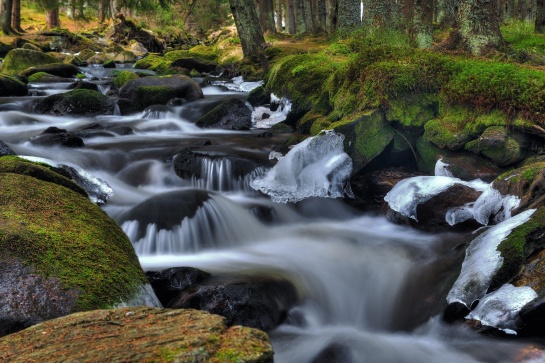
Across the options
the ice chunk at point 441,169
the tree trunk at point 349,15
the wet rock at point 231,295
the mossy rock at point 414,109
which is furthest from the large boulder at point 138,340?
the tree trunk at point 349,15

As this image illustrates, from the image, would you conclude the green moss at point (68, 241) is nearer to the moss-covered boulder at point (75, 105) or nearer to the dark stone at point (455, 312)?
the dark stone at point (455, 312)

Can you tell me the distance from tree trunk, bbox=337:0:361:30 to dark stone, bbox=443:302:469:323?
40.8 feet

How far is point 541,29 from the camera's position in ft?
37.8

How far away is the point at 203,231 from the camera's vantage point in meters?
6.25

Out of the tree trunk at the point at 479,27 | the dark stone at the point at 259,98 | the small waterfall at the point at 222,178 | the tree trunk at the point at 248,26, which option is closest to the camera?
the small waterfall at the point at 222,178

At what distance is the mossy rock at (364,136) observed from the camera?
7434 millimetres

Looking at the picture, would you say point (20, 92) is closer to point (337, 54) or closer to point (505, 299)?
point (337, 54)

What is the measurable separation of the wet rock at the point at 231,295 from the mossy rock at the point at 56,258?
0.63 meters

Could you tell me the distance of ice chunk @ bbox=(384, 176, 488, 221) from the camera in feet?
20.7

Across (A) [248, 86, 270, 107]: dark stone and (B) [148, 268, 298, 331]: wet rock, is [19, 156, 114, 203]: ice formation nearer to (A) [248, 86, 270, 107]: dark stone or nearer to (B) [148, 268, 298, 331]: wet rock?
(B) [148, 268, 298, 331]: wet rock

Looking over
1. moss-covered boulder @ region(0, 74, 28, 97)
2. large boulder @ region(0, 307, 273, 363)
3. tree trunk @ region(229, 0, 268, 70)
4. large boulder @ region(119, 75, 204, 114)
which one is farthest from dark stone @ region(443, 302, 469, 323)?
moss-covered boulder @ region(0, 74, 28, 97)

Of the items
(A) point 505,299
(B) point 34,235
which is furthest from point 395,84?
(B) point 34,235

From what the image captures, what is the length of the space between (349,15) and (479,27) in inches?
287

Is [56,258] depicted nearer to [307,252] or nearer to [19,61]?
[307,252]
